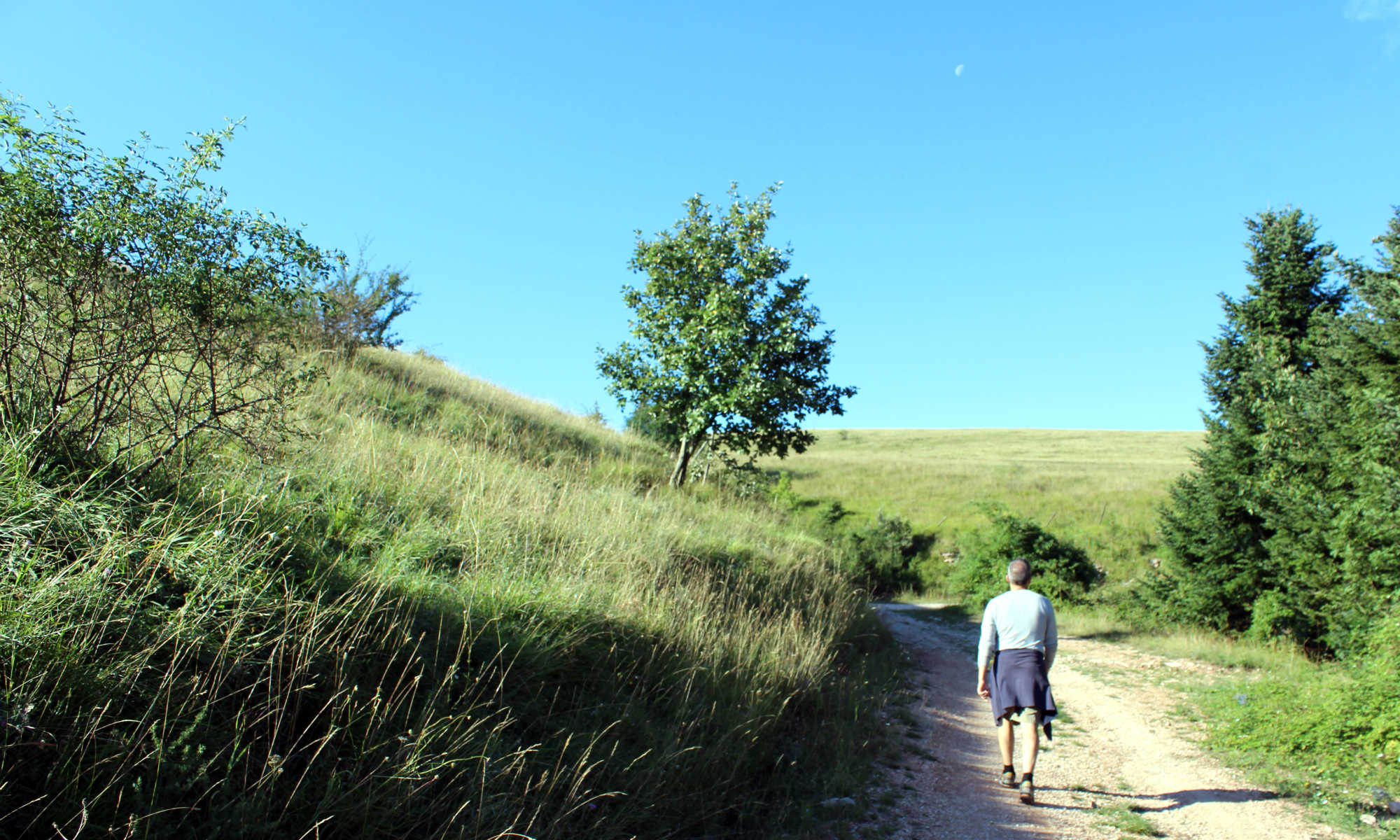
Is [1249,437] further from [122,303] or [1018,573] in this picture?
[122,303]

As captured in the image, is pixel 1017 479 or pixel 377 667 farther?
pixel 1017 479

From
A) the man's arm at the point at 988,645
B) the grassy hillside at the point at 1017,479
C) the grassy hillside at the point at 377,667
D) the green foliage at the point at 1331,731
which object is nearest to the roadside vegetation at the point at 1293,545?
the green foliage at the point at 1331,731

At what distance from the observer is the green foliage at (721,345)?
1652cm

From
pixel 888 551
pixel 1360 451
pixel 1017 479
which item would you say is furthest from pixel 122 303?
pixel 1017 479

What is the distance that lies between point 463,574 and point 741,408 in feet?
37.7

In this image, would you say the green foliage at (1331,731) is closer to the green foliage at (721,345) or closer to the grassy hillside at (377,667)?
the grassy hillside at (377,667)

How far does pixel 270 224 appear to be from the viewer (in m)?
5.06

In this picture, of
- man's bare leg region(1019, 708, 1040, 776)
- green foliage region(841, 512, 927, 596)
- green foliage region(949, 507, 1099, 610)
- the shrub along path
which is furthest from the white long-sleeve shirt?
green foliage region(841, 512, 927, 596)

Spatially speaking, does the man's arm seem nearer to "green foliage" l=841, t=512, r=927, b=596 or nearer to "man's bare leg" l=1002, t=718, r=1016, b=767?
"man's bare leg" l=1002, t=718, r=1016, b=767

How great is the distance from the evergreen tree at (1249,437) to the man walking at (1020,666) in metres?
11.8

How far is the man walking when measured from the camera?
605cm

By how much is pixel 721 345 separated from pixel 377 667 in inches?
516

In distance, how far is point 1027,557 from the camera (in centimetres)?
2300

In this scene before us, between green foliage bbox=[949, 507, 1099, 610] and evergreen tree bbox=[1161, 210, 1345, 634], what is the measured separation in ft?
15.2
